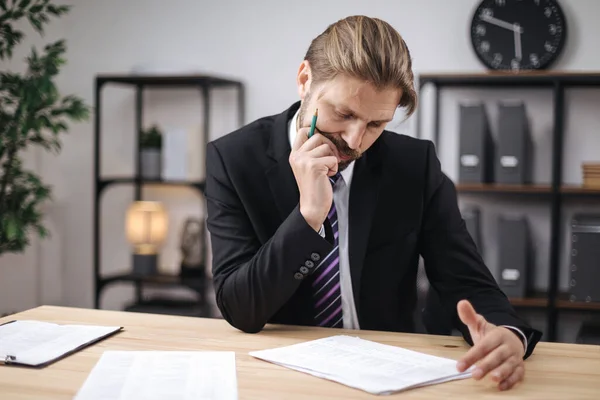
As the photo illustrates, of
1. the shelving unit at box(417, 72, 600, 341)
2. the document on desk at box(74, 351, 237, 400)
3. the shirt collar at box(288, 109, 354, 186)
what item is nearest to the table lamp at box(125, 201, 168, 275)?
the shelving unit at box(417, 72, 600, 341)

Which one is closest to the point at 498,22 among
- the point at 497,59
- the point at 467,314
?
the point at 497,59

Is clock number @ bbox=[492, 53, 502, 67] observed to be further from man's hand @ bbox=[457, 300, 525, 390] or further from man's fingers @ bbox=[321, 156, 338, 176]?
man's hand @ bbox=[457, 300, 525, 390]

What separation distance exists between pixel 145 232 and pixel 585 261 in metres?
2.18

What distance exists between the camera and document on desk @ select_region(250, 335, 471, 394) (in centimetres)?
116

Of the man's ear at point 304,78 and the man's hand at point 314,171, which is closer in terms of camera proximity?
the man's hand at point 314,171

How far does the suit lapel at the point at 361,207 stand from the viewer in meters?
1.67

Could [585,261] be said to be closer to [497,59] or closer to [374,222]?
[497,59]

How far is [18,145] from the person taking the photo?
3461 millimetres

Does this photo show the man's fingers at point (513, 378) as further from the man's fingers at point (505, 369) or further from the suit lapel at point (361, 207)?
the suit lapel at point (361, 207)

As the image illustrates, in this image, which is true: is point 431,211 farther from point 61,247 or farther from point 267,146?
point 61,247

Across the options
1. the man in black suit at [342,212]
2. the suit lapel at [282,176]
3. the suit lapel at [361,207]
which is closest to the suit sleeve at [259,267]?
the man in black suit at [342,212]

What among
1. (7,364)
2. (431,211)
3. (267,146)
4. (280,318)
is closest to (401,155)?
(431,211)

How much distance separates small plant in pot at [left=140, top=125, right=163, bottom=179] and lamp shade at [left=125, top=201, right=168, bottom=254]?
170 mm

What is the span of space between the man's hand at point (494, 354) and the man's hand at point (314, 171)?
36 centimetres
